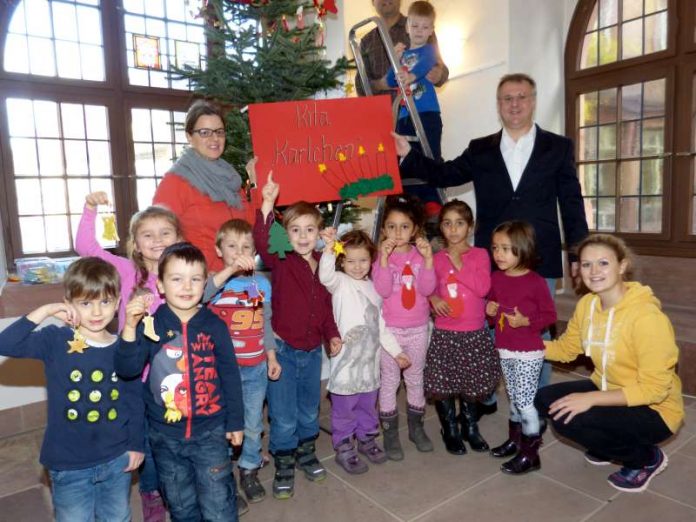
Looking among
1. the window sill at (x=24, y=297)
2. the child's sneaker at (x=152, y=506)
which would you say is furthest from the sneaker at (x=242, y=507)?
the window sill at (x=24, y=297)

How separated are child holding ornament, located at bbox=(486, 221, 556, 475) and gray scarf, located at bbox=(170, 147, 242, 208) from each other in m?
1.30

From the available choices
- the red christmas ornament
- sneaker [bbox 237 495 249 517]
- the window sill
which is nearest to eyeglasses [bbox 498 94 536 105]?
the red christmas ornament

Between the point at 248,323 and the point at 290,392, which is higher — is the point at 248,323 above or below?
above

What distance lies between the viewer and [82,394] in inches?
65.1

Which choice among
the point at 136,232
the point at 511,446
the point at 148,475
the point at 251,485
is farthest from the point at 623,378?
the point at 136,232

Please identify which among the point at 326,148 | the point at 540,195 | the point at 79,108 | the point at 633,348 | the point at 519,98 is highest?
the point at 79,108

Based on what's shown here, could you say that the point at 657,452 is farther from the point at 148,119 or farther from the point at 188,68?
the point at 148,119

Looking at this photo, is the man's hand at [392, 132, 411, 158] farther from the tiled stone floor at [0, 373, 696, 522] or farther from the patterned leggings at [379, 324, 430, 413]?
the tiled stone floor at [0, 373, 696, 522]

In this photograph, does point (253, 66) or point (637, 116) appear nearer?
point (253, 66)

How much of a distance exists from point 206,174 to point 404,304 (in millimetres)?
1132

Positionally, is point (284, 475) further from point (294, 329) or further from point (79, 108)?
point (79, 108)

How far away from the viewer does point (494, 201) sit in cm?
279

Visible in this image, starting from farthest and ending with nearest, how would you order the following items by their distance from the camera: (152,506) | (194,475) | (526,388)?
(526,388)
(152,506)
(194,475)

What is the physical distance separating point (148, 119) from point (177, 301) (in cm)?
458
